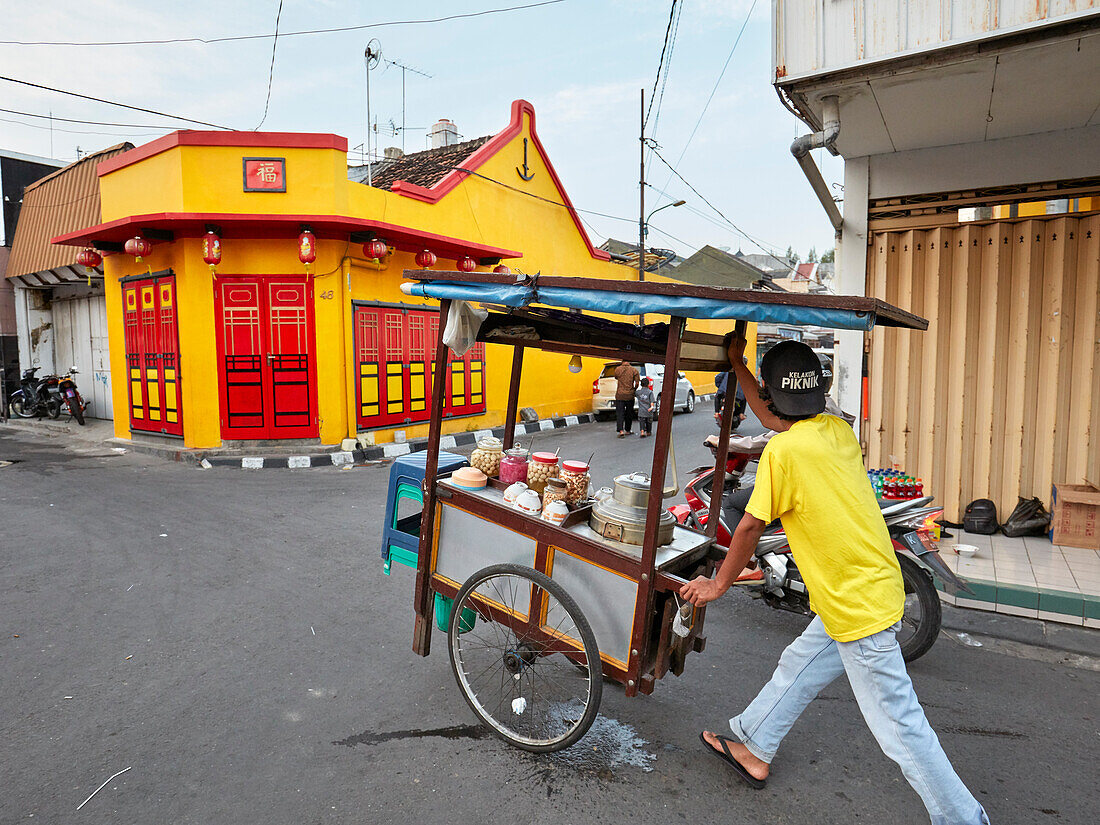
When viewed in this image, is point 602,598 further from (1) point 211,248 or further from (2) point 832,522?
(1) point 211,248

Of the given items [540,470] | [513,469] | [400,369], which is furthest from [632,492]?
[400,369]

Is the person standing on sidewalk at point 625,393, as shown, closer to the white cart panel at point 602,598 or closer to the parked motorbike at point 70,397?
the white cart panel at point 602,598

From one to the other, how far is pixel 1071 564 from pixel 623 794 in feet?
14.5

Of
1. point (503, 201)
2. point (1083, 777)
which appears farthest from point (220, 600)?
point (503, 201)

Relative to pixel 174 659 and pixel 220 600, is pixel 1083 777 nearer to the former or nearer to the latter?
pixel 174 659

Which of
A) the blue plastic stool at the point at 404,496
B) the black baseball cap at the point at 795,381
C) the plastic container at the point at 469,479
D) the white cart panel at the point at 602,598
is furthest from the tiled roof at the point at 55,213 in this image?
the black baseball cap at the point at 795,381

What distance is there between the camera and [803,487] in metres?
2.48

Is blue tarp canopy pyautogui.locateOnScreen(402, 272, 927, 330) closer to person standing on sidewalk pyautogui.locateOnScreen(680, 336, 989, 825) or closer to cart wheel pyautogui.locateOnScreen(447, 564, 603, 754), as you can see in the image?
person standing on sidewalk pyautogui.locateOnScreen(680, 336, 989, 825)

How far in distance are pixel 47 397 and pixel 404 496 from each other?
14443mm

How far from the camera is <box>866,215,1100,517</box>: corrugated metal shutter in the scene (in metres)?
5.66

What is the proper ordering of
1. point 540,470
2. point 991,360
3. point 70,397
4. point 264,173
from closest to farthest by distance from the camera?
point 540,470
point 991,360
point 264,173
point 70,397

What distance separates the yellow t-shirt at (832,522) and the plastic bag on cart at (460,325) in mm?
1608

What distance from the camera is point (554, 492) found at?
127 inches

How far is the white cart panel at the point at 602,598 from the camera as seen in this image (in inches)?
112
